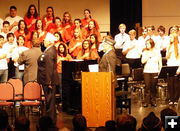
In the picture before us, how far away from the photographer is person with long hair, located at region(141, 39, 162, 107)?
33.6 feet

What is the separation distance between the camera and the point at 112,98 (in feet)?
25.3

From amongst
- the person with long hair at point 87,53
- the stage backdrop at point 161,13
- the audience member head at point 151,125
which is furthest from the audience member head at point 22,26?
the audience member head at point 151,125

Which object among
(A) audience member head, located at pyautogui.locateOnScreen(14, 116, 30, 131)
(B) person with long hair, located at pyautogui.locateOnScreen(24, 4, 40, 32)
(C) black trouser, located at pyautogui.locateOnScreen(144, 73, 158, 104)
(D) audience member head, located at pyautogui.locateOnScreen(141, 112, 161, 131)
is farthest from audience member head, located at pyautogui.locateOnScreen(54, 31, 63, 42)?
(D) audience member head, located at pyautogui.locateOnScreen(141, 112, 161, 131)

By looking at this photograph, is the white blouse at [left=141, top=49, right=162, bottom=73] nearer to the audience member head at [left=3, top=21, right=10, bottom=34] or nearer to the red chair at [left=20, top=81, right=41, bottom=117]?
the red chair at [left=20, top=81, right=41, bottom=117]

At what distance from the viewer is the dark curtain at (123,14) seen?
45.6ft

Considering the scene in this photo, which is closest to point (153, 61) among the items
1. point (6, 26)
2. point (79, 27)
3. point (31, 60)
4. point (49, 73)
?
point (79, 27)

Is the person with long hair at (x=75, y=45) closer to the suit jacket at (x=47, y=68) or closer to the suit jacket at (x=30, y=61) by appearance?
the suit jacket at (x=30, y=61)

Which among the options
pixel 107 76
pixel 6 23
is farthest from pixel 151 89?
pixel 6 23

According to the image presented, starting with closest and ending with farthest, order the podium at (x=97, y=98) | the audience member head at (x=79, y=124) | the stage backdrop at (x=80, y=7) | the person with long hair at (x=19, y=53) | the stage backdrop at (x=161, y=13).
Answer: the audience member head at (x=79, y=124) → the podium at (x=97, y=98) → the person with long hair at (x=19, y=53) → the stage backdrop at (x=80, y=7) → the stage backdrop at (x=161, y=13)

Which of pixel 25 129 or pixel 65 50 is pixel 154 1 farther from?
pixel 25 129

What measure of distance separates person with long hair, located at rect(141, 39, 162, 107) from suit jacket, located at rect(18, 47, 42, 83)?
9.50 ft

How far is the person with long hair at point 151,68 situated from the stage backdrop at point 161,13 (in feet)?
15.5

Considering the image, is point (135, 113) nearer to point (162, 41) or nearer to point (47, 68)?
point (47, 68)

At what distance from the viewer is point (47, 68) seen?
26.0 feet
